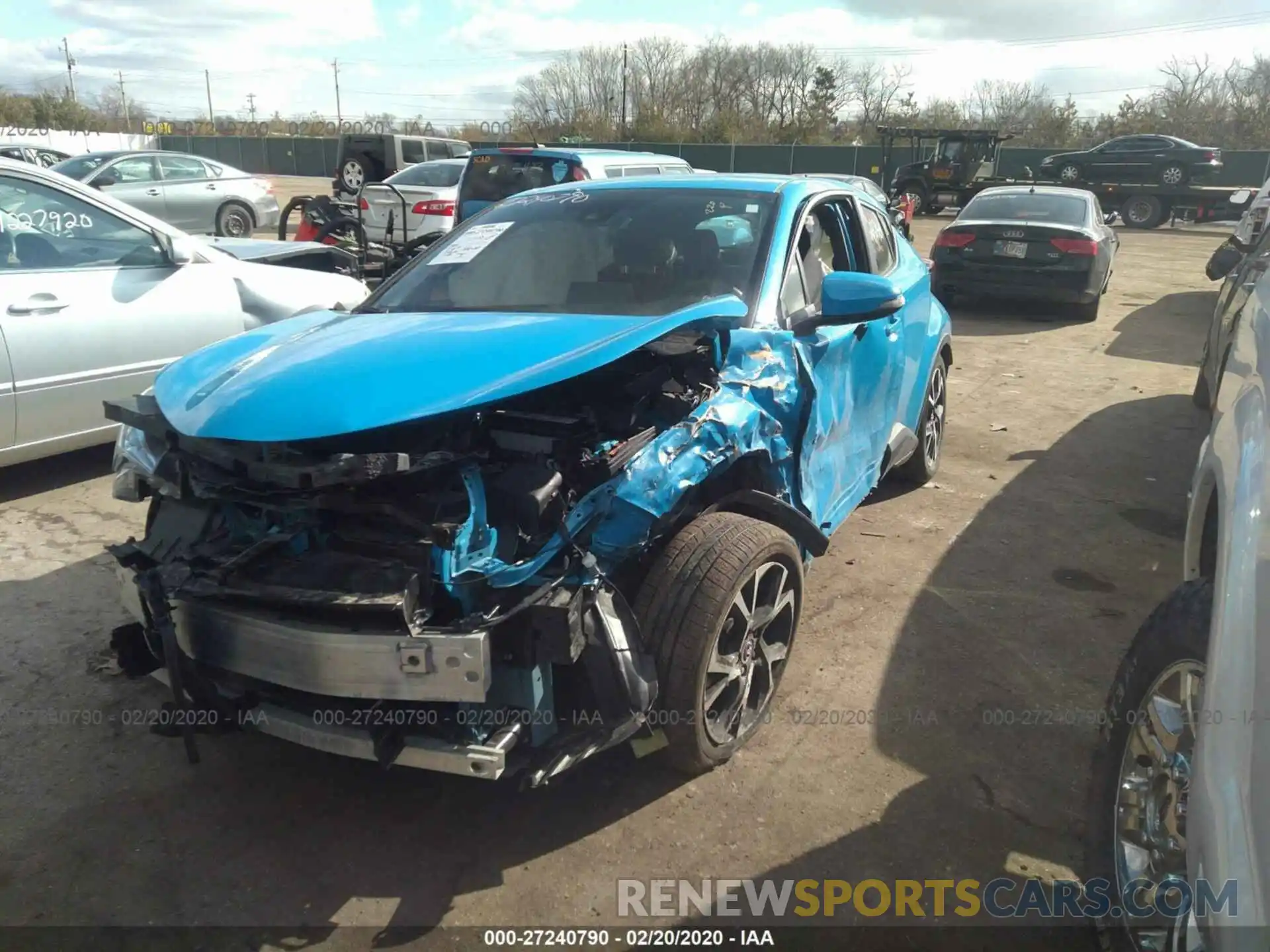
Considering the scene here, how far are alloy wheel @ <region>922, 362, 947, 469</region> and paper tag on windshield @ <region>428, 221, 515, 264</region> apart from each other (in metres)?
2.59

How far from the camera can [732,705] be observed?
3.00 meters

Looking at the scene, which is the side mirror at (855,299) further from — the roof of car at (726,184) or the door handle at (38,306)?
the door handle at (38,306)

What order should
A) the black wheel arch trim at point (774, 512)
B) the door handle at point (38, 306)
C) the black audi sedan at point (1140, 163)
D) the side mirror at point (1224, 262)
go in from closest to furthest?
1. the black wheel arch trim at point (774, 512)
2. the door handle at point (38, 306)
3. the side mirror at point (1224, 262)
4. the black audi sedan at point (1140, 163)

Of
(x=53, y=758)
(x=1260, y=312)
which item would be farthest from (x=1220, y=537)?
(x=53, y=758)

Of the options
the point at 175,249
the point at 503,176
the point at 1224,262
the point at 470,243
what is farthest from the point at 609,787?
the point at 503,176

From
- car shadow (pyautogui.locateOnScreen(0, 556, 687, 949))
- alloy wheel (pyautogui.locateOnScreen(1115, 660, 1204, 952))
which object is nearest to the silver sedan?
car shadow (pyautogui.locateOnScreen(0, 556, 687, 949))

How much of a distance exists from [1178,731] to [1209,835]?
0.53m

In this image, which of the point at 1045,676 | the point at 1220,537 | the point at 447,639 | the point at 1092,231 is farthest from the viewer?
the point at 1092,231

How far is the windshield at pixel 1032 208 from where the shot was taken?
10.9 m

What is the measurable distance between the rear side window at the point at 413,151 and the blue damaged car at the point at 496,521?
1558 cm

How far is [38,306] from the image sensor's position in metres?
4.74

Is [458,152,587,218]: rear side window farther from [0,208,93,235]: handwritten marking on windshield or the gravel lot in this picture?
the gravel lot

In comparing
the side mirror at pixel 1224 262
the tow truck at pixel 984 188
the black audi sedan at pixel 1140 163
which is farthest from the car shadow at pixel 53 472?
the black audi sedan at pixel 1140 163

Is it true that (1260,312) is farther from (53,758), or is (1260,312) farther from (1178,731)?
(53,758)
